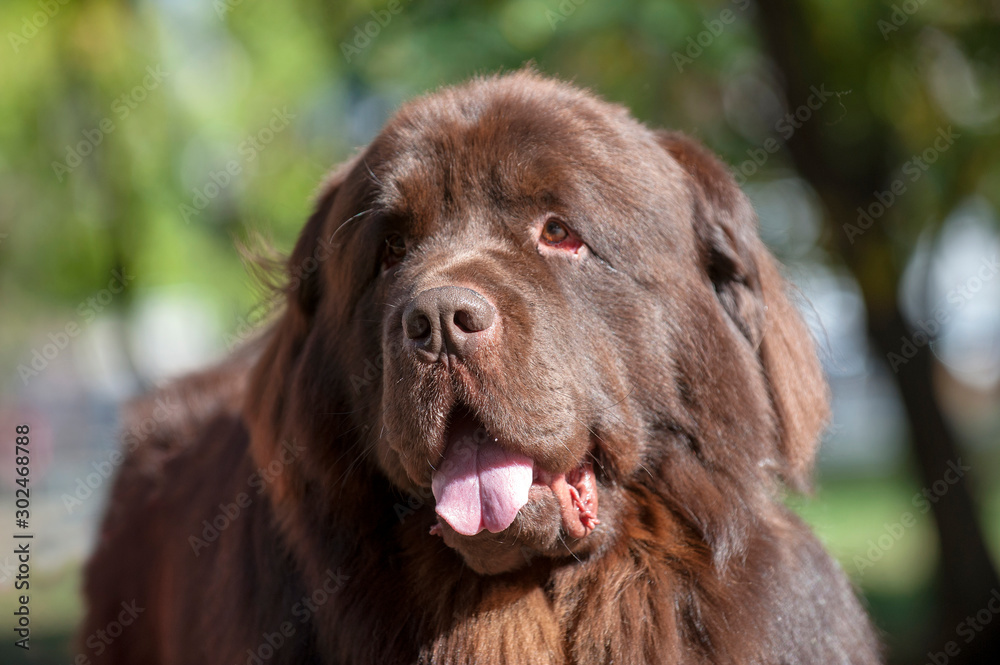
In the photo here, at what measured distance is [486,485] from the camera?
2488mm

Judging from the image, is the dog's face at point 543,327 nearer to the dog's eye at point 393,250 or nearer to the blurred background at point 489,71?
the dog's eye at point 393,250

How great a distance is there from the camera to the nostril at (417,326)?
241 centimetres

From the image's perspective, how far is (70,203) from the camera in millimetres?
11492

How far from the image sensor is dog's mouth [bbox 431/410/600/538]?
244cm

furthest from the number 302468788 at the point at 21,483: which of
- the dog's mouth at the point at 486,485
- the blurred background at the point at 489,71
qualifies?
the dog's mouth at the point at 486,485

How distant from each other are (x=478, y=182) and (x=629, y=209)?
0.50 m

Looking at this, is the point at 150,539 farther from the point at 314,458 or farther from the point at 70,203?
the point at 70,203

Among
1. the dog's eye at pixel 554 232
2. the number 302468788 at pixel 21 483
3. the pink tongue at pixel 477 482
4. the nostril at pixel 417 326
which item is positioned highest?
the dog's eye at pixel 554 232

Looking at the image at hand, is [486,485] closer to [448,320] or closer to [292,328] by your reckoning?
[448,320]

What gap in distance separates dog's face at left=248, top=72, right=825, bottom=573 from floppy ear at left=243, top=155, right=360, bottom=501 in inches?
0.9

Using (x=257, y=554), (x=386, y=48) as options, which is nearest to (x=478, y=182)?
(x=257, y=554)

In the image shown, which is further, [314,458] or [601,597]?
[314,458]

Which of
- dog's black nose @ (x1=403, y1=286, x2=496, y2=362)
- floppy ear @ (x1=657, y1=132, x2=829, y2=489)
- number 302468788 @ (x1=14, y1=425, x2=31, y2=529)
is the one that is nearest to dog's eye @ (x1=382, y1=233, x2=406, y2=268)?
dog's black nose @ (x1=403, y1=286, x2=496, y2=362)

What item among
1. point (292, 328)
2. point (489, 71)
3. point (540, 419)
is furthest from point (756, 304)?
point (489, 71)
